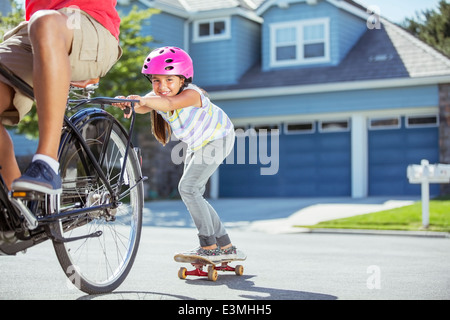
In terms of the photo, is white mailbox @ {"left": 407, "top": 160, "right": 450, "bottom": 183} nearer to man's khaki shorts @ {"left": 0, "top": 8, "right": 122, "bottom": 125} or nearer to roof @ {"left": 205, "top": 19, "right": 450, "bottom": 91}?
man's khaki shorts @ {"left": 0, "top": 8, "right": 122, "bottom": 125}

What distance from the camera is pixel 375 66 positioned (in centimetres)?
2208

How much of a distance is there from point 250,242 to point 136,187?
5.02m

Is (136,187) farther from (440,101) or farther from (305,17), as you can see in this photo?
(305,17)

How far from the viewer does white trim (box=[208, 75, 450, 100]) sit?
68.1ft

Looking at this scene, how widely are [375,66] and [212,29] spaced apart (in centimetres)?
607

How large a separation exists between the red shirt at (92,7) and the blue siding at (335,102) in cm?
1792

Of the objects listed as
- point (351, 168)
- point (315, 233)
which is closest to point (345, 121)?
point (351, 168)

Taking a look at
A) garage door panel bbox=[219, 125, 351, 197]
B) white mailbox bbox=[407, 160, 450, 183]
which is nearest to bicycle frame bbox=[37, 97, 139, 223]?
white mailbox bbox=[407, 160, 450, 183]

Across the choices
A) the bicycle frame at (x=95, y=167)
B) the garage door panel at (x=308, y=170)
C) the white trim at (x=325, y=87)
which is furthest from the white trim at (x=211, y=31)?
the bicycle frame at (x=95, y=167)

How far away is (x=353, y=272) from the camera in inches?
233

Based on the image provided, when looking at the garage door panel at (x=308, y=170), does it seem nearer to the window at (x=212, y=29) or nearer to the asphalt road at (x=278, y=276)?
the window at (x=212, y=29)

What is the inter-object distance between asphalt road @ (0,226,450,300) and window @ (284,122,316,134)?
44.8 feet

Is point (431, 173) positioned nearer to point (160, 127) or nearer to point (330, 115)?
point (160, 127)

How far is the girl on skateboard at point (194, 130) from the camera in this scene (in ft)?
16.6
